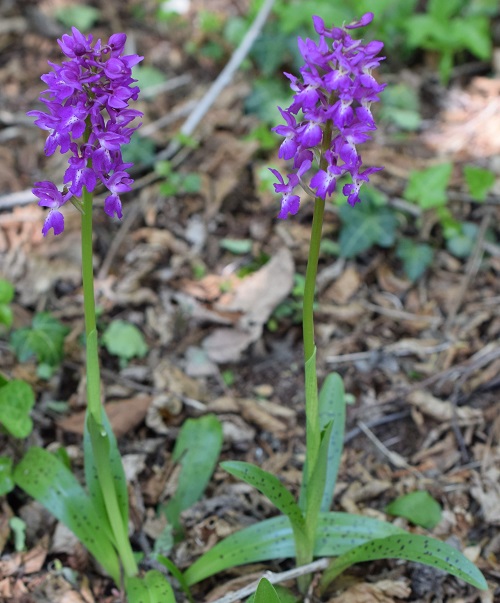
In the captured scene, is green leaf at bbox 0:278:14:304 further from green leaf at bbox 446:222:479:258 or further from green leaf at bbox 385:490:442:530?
green leaf at bbox 446:222:479:258

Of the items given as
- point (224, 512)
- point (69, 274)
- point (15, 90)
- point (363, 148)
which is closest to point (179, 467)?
point (224, 512)

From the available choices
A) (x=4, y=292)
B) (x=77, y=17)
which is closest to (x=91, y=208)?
(x=4, y=292)

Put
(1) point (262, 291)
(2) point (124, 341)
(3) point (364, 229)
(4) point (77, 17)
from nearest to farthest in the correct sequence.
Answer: (2) point (124, 341) → (1) point (262, 291) → (3) point (364, 229) → (4) point (77, 17)

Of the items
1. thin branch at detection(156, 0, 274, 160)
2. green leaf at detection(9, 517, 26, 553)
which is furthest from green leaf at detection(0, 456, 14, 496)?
thin branch at detection(156, 0, 274, 160)

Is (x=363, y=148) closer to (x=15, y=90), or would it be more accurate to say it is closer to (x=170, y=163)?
(x=170, y=163)

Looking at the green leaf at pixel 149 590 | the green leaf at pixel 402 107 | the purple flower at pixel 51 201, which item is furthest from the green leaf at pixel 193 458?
the green leaf at pixel 402 107

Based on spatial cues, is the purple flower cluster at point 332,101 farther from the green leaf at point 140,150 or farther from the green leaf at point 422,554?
the green leaf at point 140,150

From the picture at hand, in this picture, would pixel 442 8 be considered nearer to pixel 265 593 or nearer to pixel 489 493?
pixel 489 493
